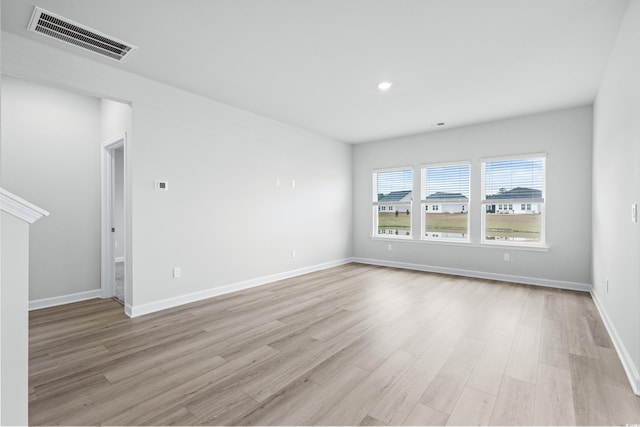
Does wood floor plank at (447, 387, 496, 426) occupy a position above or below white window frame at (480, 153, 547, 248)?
below

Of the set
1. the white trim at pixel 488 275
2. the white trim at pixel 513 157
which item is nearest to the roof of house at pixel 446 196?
the white trim at pixel 513 157

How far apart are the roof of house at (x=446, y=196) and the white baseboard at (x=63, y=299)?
5746 millimetres

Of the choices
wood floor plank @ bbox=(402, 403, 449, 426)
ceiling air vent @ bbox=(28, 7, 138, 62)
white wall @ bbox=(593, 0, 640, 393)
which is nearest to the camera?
wood floor plank @ bbox=(402, 403, 449, 426)

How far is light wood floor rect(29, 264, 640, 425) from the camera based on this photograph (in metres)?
1.71

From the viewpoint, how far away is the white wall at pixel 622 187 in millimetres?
2027

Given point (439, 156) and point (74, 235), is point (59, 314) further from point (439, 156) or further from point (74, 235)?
point (439, 156)

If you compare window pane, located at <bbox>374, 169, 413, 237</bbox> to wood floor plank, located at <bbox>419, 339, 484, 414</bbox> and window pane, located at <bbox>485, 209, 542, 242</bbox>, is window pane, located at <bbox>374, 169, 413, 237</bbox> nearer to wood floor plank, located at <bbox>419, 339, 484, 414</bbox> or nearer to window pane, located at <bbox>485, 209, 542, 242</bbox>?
window pane, located at <bbox>485, 209, 542, 242</bbox>

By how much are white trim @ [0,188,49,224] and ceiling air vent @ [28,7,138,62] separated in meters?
1.87

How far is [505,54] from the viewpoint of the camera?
Answer: 2859 millimetres

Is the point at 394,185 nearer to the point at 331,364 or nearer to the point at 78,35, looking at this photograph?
the point at 331,364

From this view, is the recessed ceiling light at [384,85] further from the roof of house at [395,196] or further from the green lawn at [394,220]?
the green lawn at [394,220]

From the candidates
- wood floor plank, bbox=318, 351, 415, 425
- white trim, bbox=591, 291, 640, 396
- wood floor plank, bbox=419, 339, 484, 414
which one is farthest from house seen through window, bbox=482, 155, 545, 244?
wood floor plank, bbox=318, 351, 415, 425

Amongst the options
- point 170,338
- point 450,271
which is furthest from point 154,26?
point 450,271

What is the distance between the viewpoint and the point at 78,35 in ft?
8.32
